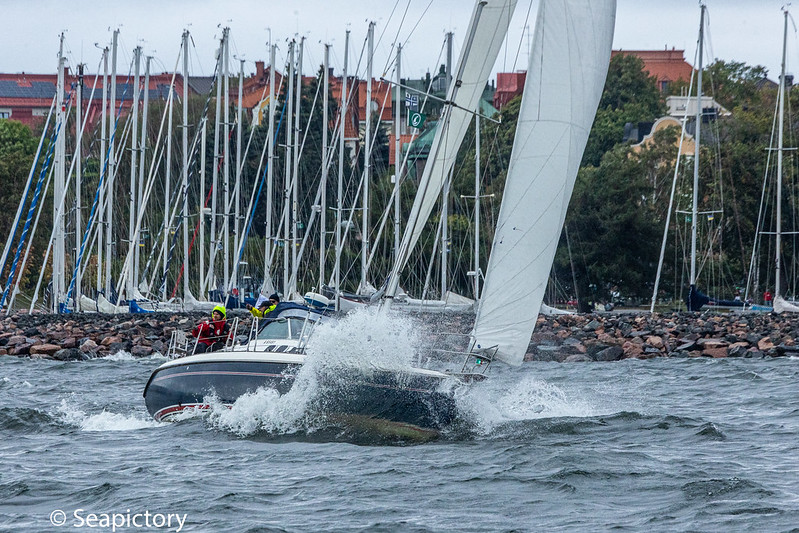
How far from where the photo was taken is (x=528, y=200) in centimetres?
1616

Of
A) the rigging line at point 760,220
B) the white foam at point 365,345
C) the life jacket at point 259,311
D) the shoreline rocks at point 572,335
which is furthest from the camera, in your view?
the rigging line at point 760,220

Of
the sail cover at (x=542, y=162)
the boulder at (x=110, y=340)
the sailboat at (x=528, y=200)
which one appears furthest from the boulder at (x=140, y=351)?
the sail cover at (x=542, y=162)

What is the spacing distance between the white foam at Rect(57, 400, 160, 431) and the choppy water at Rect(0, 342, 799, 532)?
0.11ft

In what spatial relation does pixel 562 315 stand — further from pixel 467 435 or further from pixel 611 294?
pixel 467 435

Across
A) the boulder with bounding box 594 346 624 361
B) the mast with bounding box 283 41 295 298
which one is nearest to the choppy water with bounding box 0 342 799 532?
the boulder with bounding box 594 346 624 361

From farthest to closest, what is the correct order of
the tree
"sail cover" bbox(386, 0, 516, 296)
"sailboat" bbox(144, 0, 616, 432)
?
the tree
"sail cover" bbox(386, 0, 516, 296)
"sailboat" bbox(144, 0, 616, 432)

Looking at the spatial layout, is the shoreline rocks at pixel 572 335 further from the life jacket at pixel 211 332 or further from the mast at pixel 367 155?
the life jacket at pixel 211 332

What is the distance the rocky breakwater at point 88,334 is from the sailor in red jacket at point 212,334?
46.8ft

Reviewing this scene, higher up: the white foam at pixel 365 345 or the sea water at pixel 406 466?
the white foam at pixel 365 345

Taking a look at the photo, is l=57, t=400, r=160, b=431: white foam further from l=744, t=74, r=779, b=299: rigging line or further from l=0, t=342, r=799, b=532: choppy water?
l=744, t=74, r=779, b=299: rigging line

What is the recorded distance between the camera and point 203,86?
14525 centimetres

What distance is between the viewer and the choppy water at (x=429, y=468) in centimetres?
1170

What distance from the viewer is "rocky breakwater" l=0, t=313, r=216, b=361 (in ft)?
110

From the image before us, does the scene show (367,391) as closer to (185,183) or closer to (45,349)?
(45,349)
